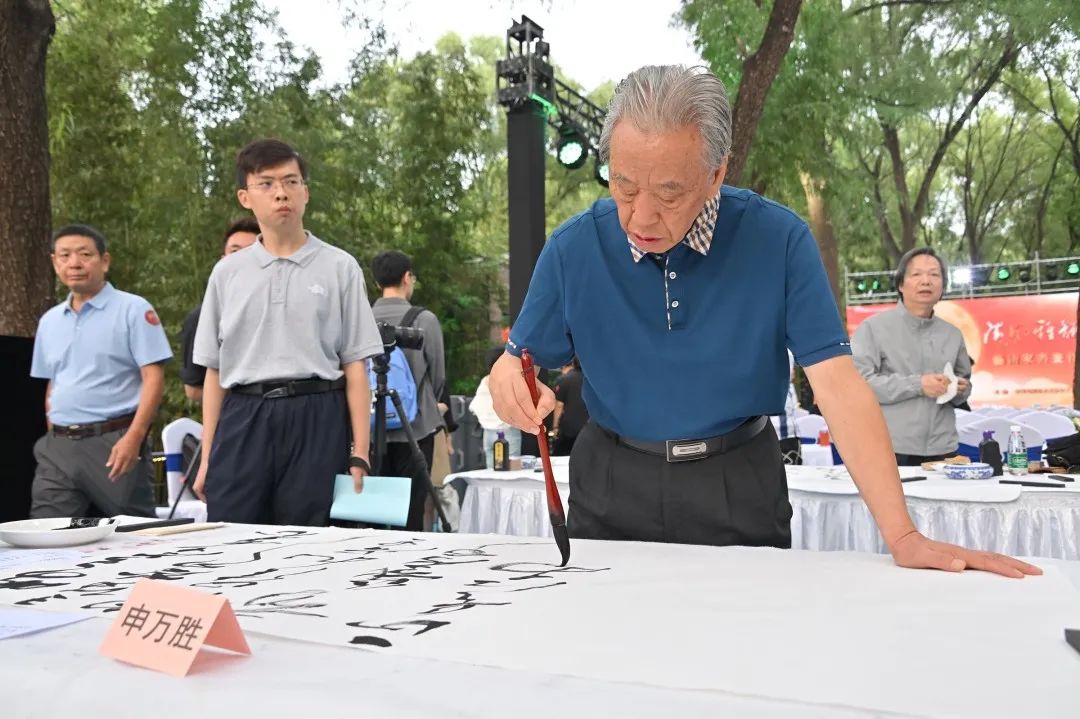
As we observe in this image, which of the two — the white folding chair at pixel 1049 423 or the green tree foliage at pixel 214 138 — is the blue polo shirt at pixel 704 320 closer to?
the white folding chair at pixel 1049 423

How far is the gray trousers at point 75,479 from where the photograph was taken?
285 cm

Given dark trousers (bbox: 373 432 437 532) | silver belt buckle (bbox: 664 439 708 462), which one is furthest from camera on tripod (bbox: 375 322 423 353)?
silver belt buckle (bbox: 664 439 708 462)

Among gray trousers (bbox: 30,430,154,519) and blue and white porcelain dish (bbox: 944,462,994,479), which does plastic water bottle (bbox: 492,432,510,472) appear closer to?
gray trousers (bbox: 30,430,154,519)

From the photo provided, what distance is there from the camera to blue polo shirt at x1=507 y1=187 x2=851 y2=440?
51.2 inches

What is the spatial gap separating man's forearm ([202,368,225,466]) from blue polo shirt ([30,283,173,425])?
0.74 meters

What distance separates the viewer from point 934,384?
3232 mm

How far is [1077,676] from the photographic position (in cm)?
64

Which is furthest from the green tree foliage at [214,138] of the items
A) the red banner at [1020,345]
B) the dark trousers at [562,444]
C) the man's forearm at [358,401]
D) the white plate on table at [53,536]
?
the white plate on table at [53,536]

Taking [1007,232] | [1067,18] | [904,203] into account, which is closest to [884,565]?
[1067,18]

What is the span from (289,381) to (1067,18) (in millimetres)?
9463

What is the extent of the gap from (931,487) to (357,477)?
183 cm

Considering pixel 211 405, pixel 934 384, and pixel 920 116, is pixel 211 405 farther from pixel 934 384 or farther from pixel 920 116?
pixel 920 116

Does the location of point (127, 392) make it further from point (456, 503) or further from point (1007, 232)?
point (1007, 232)

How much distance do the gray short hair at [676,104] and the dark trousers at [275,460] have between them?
125 centimetres
